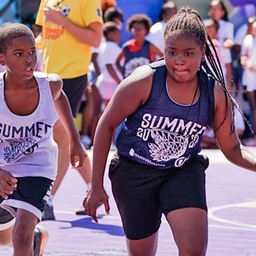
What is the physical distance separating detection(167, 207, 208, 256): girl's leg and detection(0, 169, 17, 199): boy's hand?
946 mm

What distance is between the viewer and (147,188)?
5.23 m

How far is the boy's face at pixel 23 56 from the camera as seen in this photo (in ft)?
18.6

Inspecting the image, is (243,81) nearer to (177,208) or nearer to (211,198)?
(211,198)

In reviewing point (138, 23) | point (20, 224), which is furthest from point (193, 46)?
point (138, 23)

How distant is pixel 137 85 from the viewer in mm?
5039

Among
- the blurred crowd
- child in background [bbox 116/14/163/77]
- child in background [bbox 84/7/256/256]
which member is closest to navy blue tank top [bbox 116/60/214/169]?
child in background [bbox 84/7/256/256]

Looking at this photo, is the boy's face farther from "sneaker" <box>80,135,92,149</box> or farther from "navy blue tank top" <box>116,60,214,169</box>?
"sneaker" <box>80,135,92,149</box>

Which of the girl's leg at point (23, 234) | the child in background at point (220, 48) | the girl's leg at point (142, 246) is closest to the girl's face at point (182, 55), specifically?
the girl's leg at point (142, 246)

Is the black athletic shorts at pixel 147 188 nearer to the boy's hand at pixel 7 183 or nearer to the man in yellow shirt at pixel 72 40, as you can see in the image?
the boy's hand at pixel 7 183

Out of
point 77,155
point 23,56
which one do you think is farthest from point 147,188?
point 23,56

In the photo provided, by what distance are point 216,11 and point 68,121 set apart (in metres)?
7.65

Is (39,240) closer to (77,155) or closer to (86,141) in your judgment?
(77,155)

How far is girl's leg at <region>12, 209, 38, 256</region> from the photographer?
17.5 feet

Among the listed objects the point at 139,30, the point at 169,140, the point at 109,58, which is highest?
the point at 169,140
